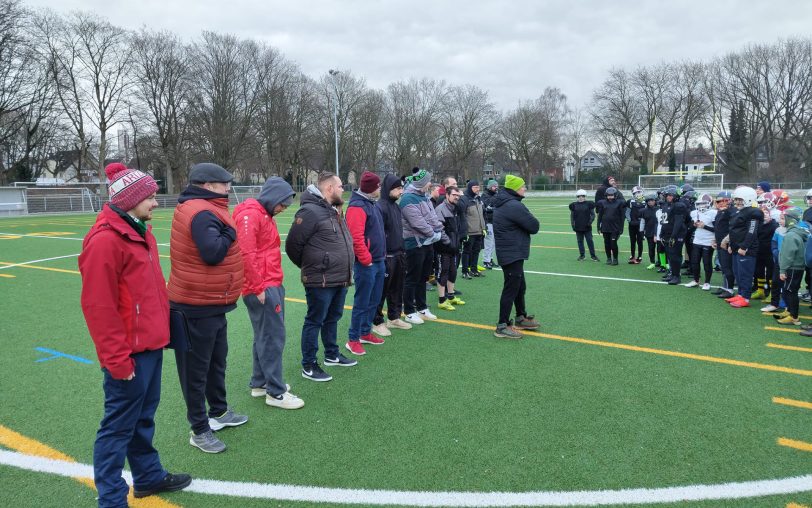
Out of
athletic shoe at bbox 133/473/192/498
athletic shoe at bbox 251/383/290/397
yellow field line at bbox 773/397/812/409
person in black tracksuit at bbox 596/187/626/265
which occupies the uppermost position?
person in black tracksuit at bbox 596/187/626/265

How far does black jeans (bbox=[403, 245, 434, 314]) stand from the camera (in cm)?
705

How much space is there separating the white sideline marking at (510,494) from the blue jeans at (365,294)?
262 centimetres

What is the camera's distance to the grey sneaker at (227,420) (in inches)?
158

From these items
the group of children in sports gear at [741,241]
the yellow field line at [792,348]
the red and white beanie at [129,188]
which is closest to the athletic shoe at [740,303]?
the group of children in sports gear at [741,241]

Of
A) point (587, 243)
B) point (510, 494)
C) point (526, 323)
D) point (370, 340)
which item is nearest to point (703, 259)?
point (587, 243)

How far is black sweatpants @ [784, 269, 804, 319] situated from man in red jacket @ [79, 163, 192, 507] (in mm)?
7568

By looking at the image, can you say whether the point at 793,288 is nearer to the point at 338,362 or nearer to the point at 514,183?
the point at 514,183

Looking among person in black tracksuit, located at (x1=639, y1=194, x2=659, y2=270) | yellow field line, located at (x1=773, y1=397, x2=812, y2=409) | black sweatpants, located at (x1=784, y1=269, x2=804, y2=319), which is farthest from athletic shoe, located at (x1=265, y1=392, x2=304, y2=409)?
person in black tracksuit, located at (x1=639, y1=194, x2=659, y2=270)

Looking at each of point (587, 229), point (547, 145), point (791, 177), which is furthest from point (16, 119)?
point (791, 177)

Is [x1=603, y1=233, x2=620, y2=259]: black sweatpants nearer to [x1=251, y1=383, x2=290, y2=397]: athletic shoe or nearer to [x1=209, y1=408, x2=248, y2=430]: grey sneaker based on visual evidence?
[x1=251, y1=383, x2=290, y2=397]: athletic shoe

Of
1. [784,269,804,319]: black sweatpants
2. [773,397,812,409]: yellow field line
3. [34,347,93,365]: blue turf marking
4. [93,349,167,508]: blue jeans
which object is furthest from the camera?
[784,269,804,319]: black sweatpants

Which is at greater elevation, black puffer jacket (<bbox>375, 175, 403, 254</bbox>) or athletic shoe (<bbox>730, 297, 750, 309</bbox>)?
black puffer jacket (<bbox>375, 175, 403, 254</bbox>)

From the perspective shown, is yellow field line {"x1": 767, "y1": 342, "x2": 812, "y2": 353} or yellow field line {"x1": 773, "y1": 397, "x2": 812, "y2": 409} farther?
yellow field line {"x1": 767, "y1": 342, "x2": 812, "y2": 353}

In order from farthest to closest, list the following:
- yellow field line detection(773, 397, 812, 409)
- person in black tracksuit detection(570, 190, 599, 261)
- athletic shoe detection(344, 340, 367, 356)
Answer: person in black tracksuit detection(570, 190, 599, 261) < athletic shoe detection(344, 340, 367, 356) < yellow field line detection(773, 397, 812, 409)
